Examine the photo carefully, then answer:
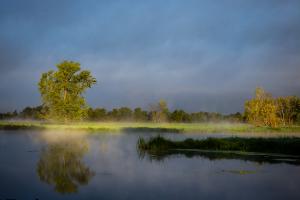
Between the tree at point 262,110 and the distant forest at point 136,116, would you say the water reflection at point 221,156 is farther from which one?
the distant forest at point 136,116

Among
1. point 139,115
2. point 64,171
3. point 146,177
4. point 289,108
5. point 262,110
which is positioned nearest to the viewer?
point 146,177

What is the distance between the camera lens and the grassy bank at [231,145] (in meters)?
23.6

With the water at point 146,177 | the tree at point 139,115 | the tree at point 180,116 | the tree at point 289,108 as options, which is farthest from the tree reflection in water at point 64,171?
the tree at point 139,115

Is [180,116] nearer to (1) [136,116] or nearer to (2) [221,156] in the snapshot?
(1) [136,116]

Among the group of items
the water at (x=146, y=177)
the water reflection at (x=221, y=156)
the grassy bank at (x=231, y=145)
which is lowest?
the water at (x=146, y=177)

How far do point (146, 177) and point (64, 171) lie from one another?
370 centimetres

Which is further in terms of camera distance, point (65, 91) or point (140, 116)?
point (140, 116)

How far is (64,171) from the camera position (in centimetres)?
1689

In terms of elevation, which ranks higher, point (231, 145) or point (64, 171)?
point (231, 145)

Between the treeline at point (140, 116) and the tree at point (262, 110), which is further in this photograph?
the treeline at point (140, 116)

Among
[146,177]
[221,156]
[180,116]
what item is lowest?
[146,177]

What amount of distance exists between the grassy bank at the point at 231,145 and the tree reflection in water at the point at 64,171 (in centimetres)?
506

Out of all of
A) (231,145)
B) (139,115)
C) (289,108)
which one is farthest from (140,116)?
(231,145)

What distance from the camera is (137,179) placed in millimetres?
15406
